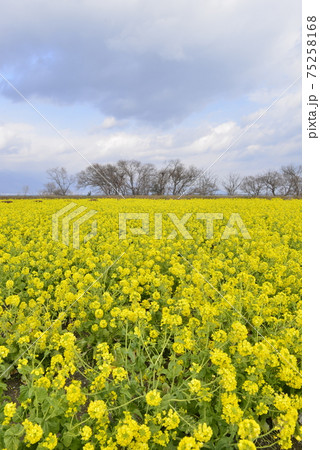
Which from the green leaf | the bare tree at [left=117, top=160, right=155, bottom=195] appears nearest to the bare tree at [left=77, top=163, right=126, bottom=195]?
the bare tree at [left=117, top=160, right=155, bottom=195]

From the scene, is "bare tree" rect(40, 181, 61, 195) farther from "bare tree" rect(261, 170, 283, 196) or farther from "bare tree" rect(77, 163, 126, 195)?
"bare tree" rect(261, 170, 283, 196)

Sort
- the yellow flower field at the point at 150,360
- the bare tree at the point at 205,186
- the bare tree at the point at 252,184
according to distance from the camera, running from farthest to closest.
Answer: the bare tree at the point at 252,184 → the bare tree at the point at 205,186 → the yellow flower field at the point at 150,360

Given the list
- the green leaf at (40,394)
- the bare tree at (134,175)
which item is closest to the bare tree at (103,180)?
the bare tree at (134,175)

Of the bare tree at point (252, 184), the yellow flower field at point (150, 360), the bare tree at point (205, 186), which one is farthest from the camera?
the bare tree at point (252, 184)

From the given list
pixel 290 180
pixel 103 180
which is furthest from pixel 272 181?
pixel 103 180

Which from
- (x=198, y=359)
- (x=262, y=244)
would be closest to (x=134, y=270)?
(x=198, y=359)

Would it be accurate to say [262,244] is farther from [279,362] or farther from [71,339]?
[71,339]

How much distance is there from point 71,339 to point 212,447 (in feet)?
5.22

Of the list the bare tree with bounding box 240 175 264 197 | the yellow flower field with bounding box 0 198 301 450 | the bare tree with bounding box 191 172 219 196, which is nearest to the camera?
the yellow flower field with bounding box 0 198 301 450

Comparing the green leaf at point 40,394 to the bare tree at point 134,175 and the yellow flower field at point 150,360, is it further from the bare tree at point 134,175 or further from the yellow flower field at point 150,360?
the bare tree at point 134,175

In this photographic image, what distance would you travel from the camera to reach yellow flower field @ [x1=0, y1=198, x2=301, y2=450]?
226cm

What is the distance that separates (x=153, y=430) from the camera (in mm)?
2246

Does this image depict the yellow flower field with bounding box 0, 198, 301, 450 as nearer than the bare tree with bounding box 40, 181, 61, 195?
Yes

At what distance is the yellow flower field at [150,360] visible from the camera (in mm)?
2264
